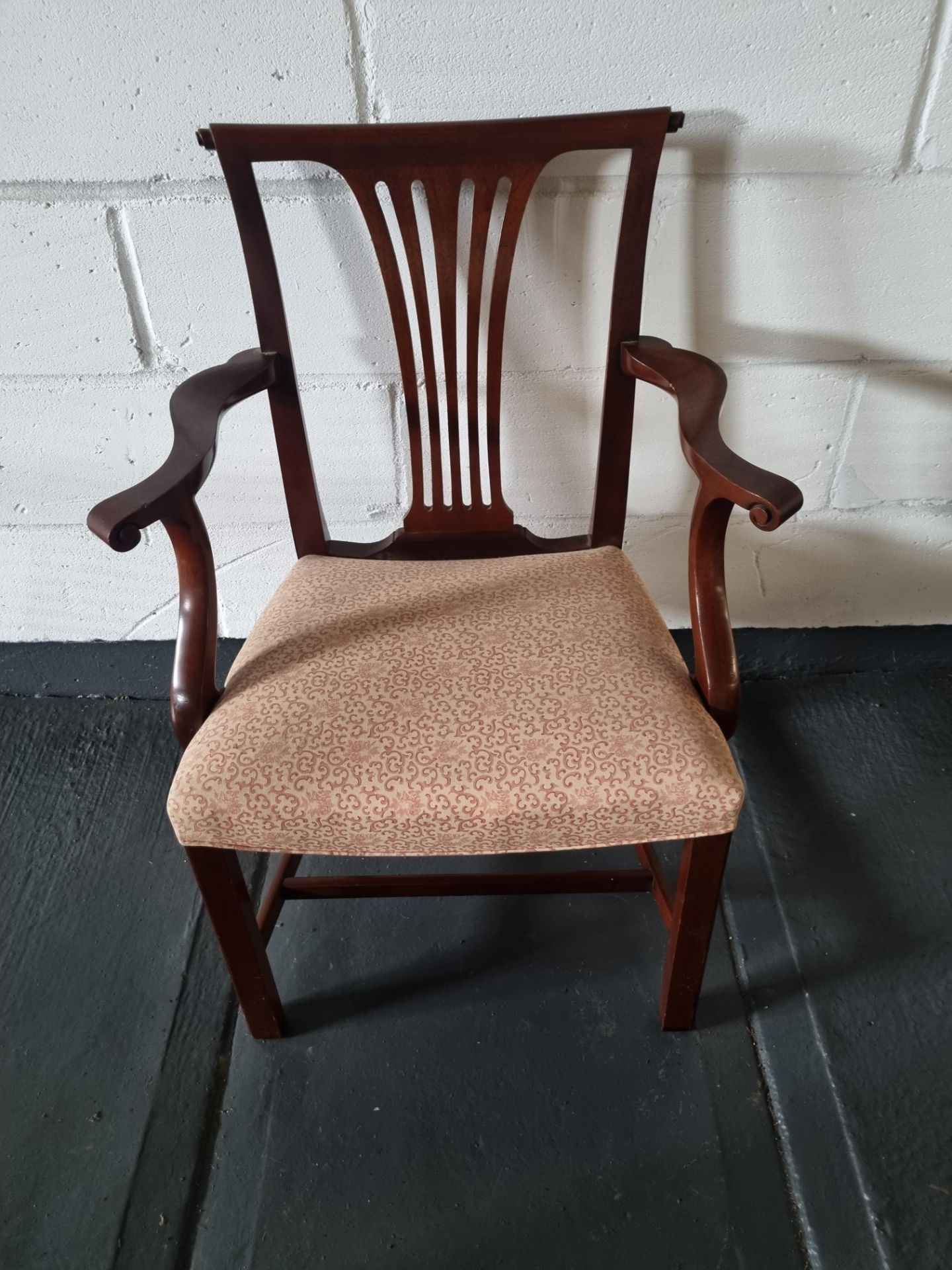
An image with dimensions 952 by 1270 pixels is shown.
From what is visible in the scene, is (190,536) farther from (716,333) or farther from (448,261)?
(716,333)

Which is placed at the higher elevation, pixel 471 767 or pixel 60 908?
pixel 471 767

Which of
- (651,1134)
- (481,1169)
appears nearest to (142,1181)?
(481,1169)

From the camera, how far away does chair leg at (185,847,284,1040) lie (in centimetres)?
94

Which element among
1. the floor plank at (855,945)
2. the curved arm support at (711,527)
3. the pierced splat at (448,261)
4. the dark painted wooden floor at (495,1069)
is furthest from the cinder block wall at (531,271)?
the dark painted wooden floor at (495,1069)

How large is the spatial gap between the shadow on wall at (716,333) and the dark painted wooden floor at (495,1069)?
0.42 metres

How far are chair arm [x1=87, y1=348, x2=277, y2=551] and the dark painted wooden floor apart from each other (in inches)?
29.2

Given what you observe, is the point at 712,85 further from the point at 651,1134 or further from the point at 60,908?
the point at 60,908

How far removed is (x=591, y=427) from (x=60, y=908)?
1.14 m

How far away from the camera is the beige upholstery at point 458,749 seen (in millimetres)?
819

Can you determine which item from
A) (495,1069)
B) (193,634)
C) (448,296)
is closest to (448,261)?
(448,296)

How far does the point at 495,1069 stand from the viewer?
1126mm

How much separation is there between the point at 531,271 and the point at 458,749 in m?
0.75

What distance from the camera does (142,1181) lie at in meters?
1.03

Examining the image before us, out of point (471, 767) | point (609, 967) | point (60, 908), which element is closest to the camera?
point (471, 767)
